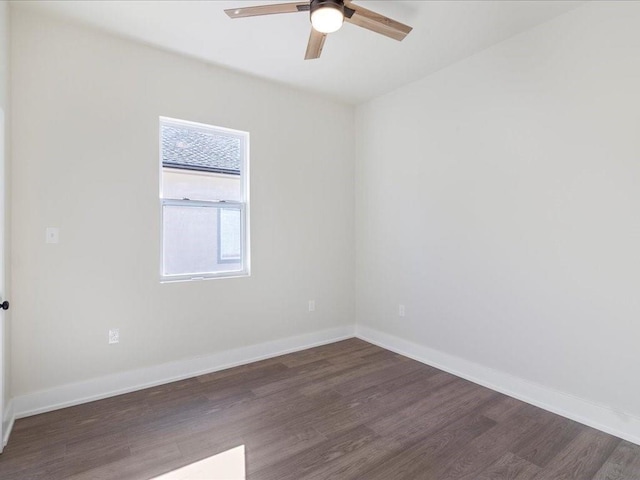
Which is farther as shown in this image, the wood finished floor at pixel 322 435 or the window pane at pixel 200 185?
the window pane at pixel 200 185

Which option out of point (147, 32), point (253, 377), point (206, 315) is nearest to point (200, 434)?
point (253, 377)

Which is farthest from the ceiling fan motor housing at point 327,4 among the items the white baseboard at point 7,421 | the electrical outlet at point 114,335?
the white baseboard at point 7,421

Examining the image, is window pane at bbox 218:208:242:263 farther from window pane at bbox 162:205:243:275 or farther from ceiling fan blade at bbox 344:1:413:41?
ceiling fan blade at bbox 344:1:413:41

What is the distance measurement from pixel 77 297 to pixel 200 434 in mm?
1432

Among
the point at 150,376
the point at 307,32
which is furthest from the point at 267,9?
the point at 150,376

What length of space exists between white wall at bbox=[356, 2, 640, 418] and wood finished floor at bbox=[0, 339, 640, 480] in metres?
0.49

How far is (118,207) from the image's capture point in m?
2.77

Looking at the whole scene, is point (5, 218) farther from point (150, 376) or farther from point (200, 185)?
point (150, 376)

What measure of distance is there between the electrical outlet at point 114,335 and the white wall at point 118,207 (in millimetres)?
44

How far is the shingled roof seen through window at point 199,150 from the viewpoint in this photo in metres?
3.08

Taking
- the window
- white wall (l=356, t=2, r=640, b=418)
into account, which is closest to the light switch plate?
the window

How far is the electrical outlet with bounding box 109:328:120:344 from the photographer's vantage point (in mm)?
2738

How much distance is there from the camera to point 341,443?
A: 2129 millimetres

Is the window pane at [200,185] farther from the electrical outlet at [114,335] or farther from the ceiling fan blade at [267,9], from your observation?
the ceiling fan blade at [267,9]
